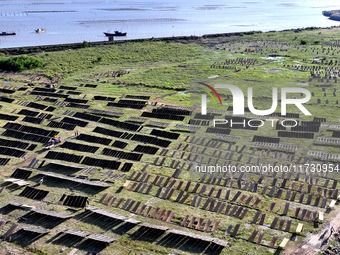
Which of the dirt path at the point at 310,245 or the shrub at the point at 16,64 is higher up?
the shrub at the point at 16,64

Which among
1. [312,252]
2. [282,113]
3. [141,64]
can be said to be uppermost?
[141,64]

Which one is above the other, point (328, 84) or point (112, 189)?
point (328, 84)

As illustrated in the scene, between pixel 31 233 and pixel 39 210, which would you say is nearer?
pixel 31 233

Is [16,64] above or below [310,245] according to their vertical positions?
above

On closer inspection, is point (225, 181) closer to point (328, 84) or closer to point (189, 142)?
point (189, 142)

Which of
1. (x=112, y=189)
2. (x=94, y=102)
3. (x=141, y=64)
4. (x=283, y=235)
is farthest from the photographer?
(x=141, y=64)

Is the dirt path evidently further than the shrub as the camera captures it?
No

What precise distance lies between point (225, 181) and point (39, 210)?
584 inches

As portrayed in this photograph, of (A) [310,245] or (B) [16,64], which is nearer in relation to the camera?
(A) [310,245]

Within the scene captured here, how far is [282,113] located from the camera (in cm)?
4759

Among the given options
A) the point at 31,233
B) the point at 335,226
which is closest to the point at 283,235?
the point at 335,226

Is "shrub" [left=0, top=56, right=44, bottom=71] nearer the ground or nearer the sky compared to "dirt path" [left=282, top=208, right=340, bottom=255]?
nearer the sky

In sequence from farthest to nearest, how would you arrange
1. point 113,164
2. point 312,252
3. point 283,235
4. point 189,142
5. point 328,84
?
point 328,84 → point 189,142 → point 113,164 → point 283,235 → point 312,252

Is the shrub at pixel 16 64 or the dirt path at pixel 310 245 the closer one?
the dirt path at pixel 310 245
